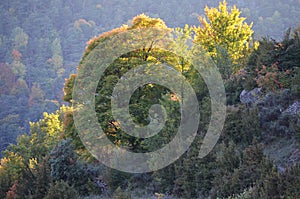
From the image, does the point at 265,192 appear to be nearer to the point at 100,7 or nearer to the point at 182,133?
the point at 182,133

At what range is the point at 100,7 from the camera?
130m

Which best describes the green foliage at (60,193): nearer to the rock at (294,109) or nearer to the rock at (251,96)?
the rock at (294,109)

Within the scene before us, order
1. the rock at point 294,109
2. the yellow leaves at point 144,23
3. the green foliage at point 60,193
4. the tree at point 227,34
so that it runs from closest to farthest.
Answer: the green foliage at point 60,193
the rock at point 294,109
the yellow leaves at point 144,23
the tree at point 227,34

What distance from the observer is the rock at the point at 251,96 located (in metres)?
16.5

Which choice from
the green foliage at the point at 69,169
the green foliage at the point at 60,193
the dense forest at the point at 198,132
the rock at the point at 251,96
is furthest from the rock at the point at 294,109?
the green foliage at the point at 69,169

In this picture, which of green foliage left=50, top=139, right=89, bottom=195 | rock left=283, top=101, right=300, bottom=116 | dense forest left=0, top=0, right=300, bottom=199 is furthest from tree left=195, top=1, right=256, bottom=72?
rock left=283, top=101, right=300, bottom=116

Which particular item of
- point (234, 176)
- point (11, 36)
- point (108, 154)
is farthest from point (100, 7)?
point (234, 176)

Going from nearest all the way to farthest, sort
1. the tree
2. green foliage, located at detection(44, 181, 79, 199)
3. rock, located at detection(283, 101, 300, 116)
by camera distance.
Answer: green foliage, located at detection(44, 181, 79, 199) → rock, located at detection(283, 101, 300, 116) → the tree

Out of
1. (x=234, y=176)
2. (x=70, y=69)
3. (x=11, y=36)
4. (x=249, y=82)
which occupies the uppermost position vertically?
(x=11, y=36)

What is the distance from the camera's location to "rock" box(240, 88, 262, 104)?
54.1 feet

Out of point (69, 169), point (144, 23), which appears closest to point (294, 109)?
point (69, 169)

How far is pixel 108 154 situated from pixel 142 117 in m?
2.71

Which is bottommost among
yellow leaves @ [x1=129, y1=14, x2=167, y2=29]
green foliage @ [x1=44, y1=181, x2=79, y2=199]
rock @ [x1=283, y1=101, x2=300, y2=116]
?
green foliage @ [x1=44, y1=181, x2=79, y2=199]

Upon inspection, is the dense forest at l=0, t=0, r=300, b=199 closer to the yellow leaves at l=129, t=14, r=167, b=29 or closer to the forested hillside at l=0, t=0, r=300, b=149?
the yellow leaves at l=129, t=14, r=167, b=29
